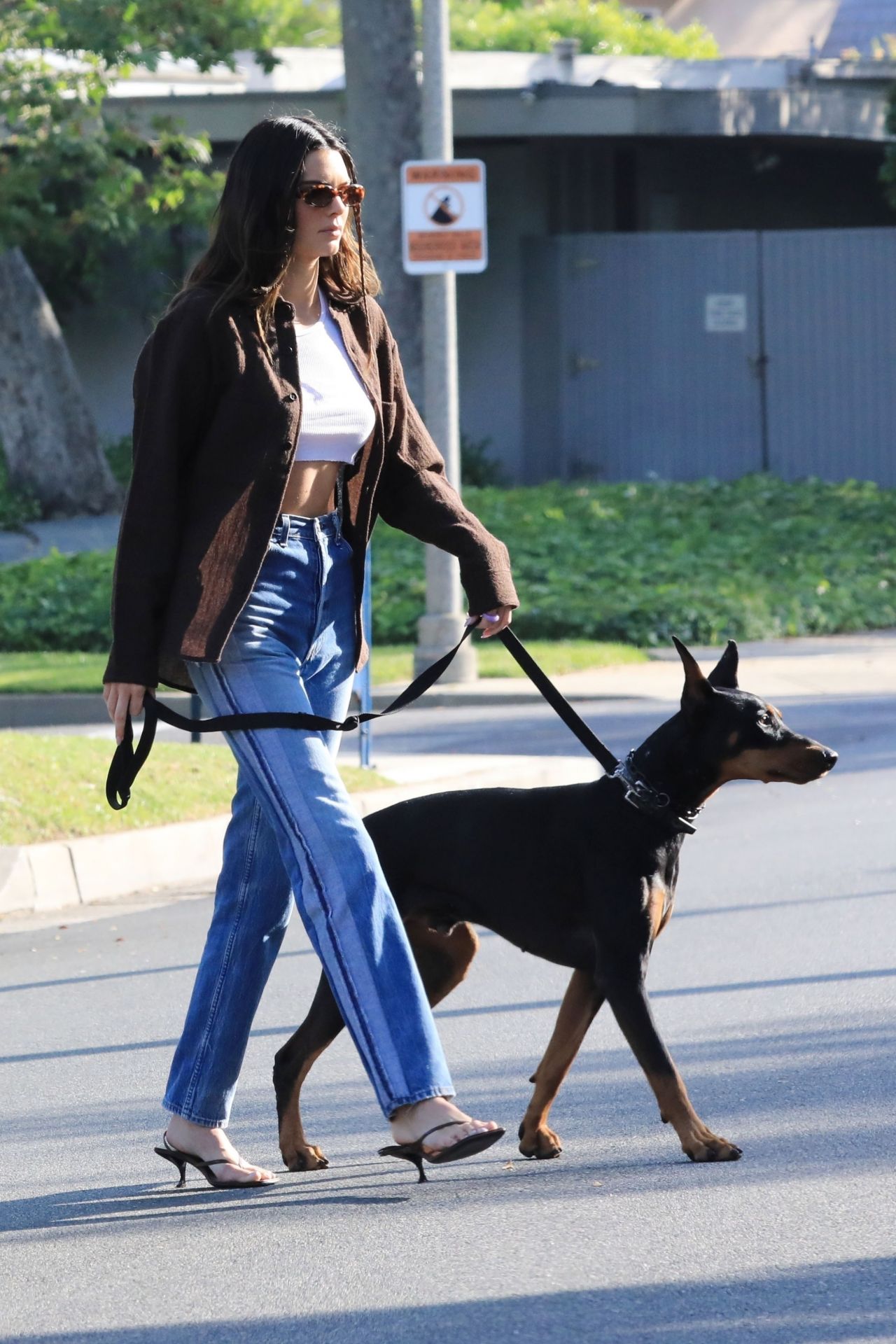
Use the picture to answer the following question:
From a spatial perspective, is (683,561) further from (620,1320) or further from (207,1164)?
(620,1320)

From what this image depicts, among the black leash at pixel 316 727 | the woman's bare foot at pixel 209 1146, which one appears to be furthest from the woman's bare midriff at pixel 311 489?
the woman's bare foot at pixel 209 1146

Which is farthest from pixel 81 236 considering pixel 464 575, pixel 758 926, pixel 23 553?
pixel 464 575

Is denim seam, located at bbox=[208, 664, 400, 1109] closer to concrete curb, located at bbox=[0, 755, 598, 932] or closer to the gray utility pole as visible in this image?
concrete curb, located at bbox=[0, 755, 598, 932]

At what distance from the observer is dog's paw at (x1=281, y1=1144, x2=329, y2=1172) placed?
4535mm

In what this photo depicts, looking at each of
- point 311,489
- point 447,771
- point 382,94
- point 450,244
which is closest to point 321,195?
point 311,489

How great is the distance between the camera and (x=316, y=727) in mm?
4156

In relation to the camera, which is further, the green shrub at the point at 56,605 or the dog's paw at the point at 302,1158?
the green shrub at the point at 56,605

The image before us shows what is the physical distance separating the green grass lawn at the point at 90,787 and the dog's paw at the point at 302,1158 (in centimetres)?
378

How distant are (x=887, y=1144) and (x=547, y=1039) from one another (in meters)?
1.38

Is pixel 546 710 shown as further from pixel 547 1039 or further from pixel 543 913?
pixel 543 913

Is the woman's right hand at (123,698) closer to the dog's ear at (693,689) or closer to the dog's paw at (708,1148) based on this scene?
the dog's ear at (693,689)

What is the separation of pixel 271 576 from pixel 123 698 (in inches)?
14.9

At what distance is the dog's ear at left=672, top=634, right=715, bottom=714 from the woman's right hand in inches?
44.9

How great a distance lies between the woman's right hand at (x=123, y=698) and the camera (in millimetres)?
4055
